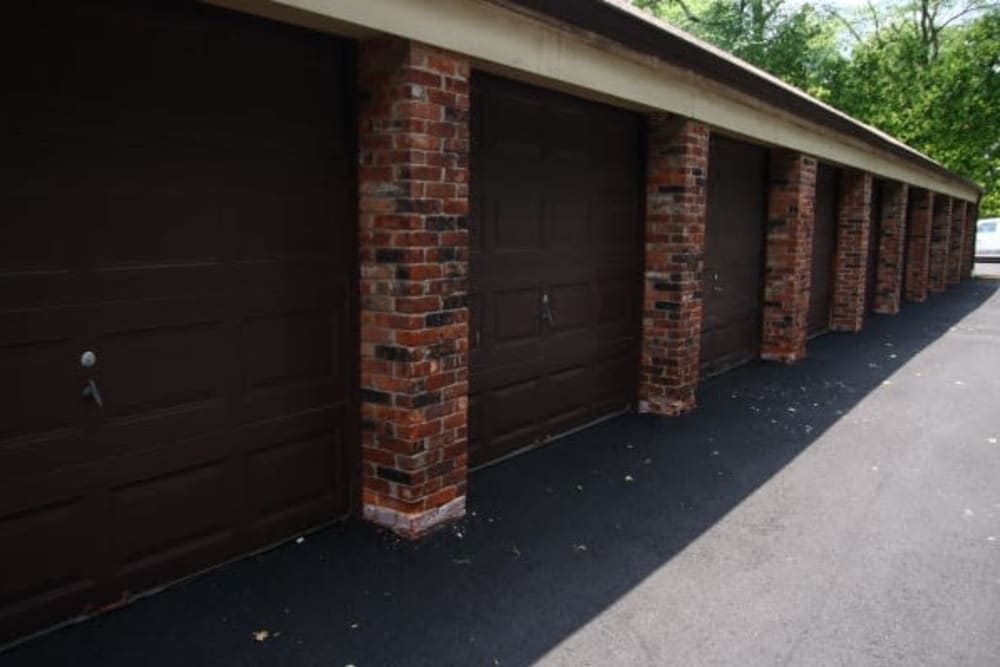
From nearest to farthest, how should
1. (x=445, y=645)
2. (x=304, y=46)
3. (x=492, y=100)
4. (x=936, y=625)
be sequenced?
(x=445, y=645), (x=936, y=625), (x=304, y=46), (x=492, y=100)

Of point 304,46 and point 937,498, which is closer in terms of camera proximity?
point 304,46

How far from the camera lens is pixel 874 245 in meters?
15.3

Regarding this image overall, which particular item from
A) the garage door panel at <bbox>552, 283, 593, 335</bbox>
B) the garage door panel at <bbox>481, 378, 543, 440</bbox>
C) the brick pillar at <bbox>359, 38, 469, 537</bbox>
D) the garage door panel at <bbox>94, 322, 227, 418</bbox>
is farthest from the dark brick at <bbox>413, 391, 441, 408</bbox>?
the garage door panel at <bbox>552, 283, 593, 335</bbox>

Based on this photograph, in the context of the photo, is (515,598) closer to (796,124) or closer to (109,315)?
(109,315)

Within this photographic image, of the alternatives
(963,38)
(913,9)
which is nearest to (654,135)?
(963,38)

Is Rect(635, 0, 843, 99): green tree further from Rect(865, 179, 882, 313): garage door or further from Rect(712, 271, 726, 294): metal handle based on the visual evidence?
Rect(712, 271, 726, 294): metal handle

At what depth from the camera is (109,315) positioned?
10.7ft

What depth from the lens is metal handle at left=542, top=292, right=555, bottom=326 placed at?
594 cm

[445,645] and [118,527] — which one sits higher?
[118,527]

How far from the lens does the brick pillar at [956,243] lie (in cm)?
2191

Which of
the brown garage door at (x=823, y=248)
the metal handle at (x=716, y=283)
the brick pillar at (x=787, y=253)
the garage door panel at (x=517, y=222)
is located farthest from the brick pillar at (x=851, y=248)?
the garage door panel at (x=517, y=222)

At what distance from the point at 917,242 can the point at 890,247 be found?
3.13 meters

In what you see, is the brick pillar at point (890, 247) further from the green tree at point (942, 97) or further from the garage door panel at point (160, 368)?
the garage door panel at point (160, 368)

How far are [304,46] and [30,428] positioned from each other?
6.92ft
